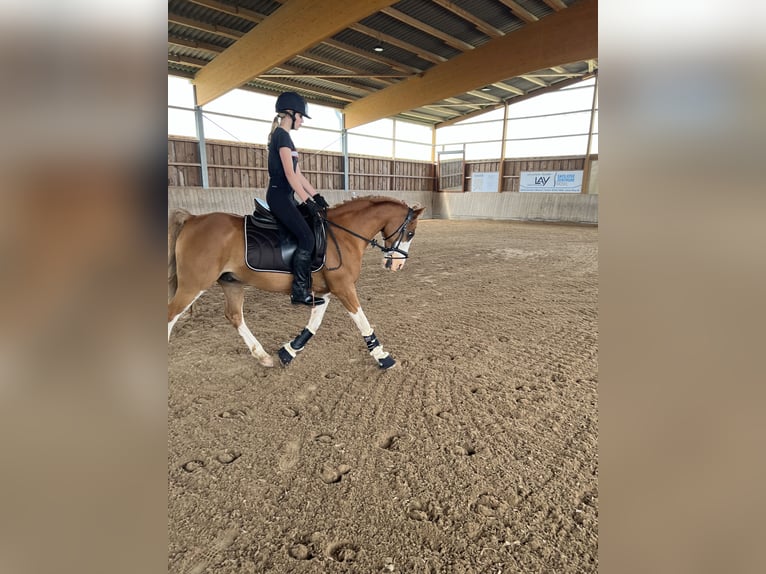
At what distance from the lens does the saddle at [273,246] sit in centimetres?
302

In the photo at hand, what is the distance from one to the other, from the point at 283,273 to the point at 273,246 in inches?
8.8

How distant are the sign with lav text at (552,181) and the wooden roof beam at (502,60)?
700 cm

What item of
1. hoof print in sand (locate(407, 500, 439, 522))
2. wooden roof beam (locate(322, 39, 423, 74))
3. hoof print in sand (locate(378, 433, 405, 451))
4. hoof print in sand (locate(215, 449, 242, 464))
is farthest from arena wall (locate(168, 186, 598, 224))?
hoof print in sand (locate(407, 500, 439, 522))

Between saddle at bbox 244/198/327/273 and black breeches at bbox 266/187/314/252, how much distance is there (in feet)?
0.17

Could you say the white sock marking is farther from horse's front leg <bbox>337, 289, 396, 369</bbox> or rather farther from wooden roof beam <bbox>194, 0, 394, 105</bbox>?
wooden roof beam <bbox>194, 0, 394, 105</bbox>

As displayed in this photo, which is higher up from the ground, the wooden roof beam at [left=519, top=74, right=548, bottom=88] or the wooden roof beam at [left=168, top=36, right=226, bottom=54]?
the wooden roof beam at [left=519, top=74, right=548, bottom=88]

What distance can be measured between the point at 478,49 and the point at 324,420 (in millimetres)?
12464

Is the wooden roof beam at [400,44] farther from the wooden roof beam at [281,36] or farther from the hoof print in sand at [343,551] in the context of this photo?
the hoof print in sand at [343,551]

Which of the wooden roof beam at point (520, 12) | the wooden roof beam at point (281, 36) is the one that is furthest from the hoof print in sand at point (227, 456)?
the wooden roof beam at point (520, 12)

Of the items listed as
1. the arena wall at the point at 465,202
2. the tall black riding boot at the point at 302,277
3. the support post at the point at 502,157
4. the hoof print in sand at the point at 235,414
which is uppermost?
the support post at the point at 502,157

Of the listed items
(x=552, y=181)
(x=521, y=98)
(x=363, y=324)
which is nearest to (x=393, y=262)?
(x=363, y=324)

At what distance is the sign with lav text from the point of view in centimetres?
1703
